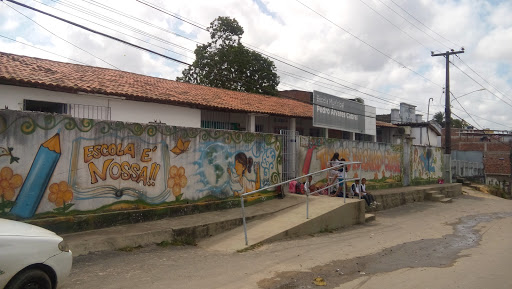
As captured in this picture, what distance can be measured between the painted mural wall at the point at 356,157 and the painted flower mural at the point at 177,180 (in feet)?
15.4

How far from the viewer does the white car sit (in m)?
3.98

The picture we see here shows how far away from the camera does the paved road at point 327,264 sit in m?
5.54

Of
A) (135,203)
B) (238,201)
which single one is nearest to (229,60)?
(238,201)

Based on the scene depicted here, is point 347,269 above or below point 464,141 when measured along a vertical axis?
below

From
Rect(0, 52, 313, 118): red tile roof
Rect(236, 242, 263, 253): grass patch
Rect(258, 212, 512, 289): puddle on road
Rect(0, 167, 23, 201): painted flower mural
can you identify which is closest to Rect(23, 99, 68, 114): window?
Rect(0, 52, 313, 118): red tile roof

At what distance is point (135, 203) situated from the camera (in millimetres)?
8484

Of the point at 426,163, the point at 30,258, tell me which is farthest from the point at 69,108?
the point at 426,163

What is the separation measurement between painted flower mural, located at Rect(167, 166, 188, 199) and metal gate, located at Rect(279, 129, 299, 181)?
406cm

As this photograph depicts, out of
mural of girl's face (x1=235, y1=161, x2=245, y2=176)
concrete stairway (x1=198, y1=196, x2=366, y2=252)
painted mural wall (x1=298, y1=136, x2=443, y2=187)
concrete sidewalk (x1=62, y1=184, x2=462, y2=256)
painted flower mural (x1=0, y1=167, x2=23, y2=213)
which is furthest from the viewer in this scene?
painted mural wall (x1=298, y1=136, x2=443, y2=187)

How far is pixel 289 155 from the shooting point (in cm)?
1269

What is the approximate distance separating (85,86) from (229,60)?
1801cm

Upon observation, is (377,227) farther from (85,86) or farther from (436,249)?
(85,86)

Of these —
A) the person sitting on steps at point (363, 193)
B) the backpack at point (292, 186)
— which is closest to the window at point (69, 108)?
the backpack at point (292, 186)

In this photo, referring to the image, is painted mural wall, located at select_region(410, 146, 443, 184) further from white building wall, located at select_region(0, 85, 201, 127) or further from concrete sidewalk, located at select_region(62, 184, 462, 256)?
white building wall, located at select_region(0, 85, 201, 127)
